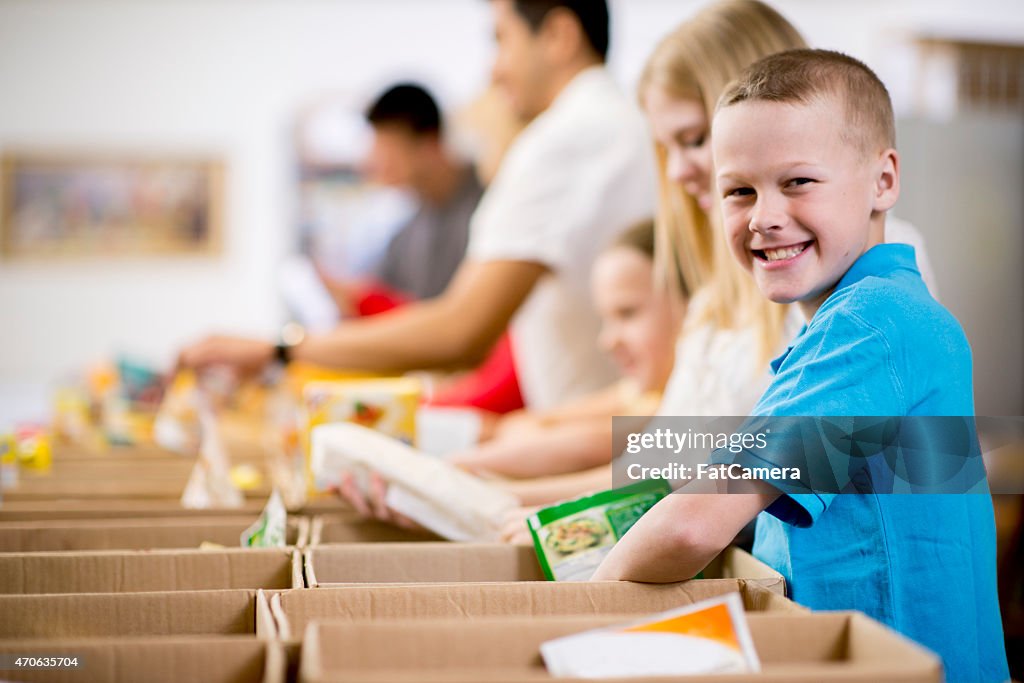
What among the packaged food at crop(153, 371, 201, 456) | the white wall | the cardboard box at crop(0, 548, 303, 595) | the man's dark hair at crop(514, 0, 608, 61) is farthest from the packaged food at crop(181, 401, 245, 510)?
the white wall

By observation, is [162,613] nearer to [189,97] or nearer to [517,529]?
[517,529]

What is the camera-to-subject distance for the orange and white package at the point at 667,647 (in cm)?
69

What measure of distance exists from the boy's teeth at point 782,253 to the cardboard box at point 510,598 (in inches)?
10.9

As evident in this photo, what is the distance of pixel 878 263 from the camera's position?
90cm

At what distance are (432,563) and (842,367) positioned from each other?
1.51 feet

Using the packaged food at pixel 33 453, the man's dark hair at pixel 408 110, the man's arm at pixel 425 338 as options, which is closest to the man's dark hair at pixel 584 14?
the man's arm at pixel 425 338

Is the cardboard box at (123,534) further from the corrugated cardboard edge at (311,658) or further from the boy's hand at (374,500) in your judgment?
the corrugated cardboard edge at (311,658)

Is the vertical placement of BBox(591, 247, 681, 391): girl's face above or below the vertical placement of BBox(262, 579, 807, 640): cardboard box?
above

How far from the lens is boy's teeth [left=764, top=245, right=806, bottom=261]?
925 mm

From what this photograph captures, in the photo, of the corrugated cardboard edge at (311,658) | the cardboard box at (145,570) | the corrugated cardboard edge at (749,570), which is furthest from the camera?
the cardboard box at (145,570)

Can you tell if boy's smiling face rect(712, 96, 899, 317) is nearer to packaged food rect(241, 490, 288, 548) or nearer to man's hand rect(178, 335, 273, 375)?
packaged food rect(241, 490, 288, 548)

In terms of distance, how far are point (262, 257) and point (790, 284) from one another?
647 cm

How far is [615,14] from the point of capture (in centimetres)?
705

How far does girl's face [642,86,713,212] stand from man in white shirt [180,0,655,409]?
27.2 inches
